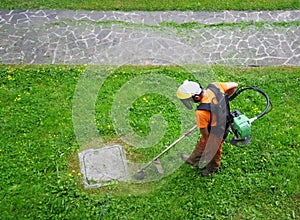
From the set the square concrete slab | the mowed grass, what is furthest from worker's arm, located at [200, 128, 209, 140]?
the square concrete slab

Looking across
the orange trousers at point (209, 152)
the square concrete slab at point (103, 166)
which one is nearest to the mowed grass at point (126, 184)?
the square concrete slab at point (103, 166)

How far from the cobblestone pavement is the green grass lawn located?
0.24 metres

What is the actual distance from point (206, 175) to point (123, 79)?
312cm

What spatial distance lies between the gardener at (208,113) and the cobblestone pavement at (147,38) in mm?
3356

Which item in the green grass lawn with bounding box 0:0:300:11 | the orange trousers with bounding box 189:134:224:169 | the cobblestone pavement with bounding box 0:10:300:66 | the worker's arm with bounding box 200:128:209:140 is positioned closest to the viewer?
the worker's arm with bounding box 200:128:209:140

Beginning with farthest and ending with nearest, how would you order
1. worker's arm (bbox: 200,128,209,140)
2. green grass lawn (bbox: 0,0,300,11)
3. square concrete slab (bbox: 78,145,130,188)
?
1. green grass lawn (bbox: 0,0,300,11)
2. square concrete slab (bbox: 78,145,130,188)
3. worker's arm (bbox: 200,128,209,140)

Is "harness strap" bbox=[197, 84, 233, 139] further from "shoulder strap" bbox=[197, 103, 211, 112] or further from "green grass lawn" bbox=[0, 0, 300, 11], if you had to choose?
"green grass lawn" bbox=[0, 0, 300, 11]

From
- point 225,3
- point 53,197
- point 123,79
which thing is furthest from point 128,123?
point 225,3

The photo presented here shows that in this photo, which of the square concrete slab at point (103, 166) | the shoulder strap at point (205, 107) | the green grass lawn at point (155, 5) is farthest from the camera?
the green grass lawn at point (155, 5)

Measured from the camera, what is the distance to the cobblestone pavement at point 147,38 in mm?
10320

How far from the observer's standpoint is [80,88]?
9.42 m

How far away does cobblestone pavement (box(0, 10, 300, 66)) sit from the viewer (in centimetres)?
1032

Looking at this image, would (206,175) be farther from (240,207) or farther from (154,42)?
(154,42)

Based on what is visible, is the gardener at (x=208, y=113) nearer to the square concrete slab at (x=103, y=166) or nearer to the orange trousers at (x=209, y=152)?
the orange trousers at (x=209, y=152)
